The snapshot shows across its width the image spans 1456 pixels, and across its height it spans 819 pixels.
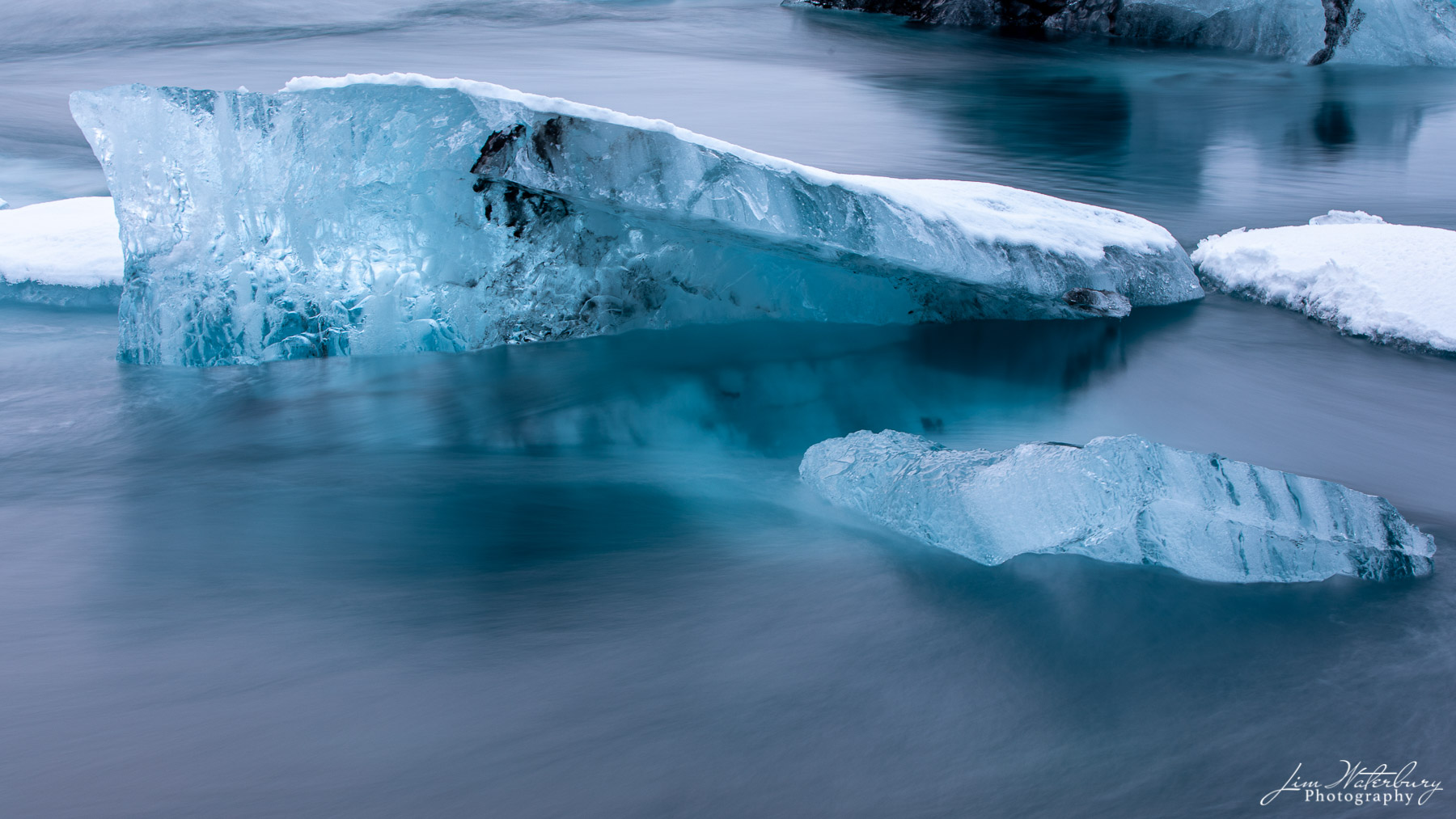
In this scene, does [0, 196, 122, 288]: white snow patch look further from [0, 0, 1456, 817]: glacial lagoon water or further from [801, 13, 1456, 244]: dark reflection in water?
[801, 13, 1456, 244]: dark reflection in water

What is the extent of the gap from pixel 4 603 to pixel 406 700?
3.35ft

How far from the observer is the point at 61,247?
4102 millimetres

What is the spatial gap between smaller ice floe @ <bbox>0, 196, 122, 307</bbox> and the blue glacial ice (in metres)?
0.89

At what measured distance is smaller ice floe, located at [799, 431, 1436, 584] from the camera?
2.00m

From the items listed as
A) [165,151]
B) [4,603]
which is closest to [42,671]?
[4,603]

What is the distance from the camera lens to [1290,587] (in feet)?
A: 6.49

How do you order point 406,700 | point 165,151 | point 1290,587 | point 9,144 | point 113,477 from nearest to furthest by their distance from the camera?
point 406,700, point 1290,587, point 113,477, point 165,151, point 9,144

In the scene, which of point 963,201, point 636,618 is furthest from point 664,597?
point 963,201

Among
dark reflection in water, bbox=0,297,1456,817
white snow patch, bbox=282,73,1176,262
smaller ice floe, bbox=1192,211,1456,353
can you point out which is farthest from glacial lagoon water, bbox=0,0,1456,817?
white snow patch, bbox=282,73,1176,262

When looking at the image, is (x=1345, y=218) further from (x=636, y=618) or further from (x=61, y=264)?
(x=61, y=264)

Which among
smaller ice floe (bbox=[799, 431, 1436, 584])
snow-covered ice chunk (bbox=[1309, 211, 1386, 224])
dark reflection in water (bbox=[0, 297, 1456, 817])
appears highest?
snow-covered ice chunk (bbox=[1309, 211, 1386, 224])

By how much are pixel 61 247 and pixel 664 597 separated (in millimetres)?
3639

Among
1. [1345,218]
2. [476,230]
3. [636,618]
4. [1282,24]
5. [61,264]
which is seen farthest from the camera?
[1282,24]

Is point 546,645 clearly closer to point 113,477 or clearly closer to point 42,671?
point 42,671
